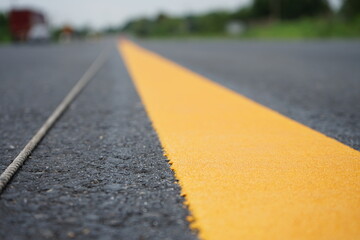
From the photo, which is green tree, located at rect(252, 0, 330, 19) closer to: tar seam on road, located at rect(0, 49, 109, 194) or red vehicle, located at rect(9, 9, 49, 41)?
red vehicle, located at rect(9, 9, 49, 41)

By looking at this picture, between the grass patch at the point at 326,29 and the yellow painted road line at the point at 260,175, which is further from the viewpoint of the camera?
the grass patch at the point at 326,29

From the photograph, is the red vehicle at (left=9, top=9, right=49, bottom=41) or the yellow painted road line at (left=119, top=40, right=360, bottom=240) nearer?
the yellow painted road line at (left=119, top=40, right=360, bottom=240)

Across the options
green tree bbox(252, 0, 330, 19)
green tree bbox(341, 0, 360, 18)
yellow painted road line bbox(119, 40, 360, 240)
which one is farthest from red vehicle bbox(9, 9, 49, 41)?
green tree bbox(252, 0, 330, 19)

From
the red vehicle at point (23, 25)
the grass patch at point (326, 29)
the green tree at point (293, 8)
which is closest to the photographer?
the red vehicle at point (23, 25)

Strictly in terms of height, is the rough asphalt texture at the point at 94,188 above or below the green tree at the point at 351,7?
below

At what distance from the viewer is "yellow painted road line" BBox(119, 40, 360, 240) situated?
1.24 meters

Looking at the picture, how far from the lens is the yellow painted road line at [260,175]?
1237mm

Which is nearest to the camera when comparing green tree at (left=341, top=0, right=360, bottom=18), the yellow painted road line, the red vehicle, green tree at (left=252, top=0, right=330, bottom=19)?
the yellow painted road line

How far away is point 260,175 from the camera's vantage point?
1.70m

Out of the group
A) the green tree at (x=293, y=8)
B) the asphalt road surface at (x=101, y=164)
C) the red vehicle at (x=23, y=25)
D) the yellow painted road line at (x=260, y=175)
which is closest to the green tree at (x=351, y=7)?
the green tree at (x=293, y=8)

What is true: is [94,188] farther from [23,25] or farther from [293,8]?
[293,8]

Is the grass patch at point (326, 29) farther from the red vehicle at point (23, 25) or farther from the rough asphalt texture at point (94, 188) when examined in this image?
the rough asphalt texture at point (94, 188)

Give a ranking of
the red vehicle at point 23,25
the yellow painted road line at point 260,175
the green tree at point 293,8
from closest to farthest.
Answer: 1. the yellow painted road line at point 260,175
2. the red vehicle at point 23,25
3. the green tree at point 293,8

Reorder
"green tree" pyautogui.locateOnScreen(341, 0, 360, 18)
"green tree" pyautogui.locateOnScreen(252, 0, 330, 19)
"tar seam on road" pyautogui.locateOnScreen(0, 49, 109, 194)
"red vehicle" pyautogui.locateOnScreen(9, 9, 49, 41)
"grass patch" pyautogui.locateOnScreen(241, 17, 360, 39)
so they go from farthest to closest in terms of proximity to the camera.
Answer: "green tree" pyautogui.locateOnScreen(252, 0, 330, 19) < "green tree" pyautogui.locateOnScreen(341, 0, 360, 18) < "grass patch" pyautogui.locateOnScreen(241, 17, 360, 39) < "red vehicle" pyautogui.locateOnScreen(9, 9, 49, 41) < "tar seam on road" pyautogui.locateOnScreen(0, 49, 109, 194)
